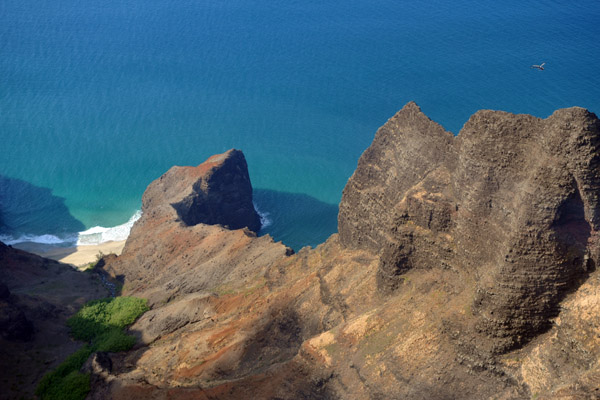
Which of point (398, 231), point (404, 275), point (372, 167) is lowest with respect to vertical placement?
point (404, 275)

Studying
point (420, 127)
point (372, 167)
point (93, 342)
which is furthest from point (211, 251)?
point (420, 127)

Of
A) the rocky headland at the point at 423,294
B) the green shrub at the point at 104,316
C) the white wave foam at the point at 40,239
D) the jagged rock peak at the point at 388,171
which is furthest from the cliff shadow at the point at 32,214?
the jagged rock peak at the point at 388,171

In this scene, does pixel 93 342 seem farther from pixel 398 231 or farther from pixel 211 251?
pixel 398 231

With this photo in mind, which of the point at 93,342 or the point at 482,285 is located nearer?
the point at 482,285

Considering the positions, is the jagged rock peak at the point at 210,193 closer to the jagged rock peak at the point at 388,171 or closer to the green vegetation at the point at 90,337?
the green vegetation at the point at 90,337

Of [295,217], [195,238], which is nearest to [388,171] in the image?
[195,238]

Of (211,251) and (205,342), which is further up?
(211,251)
